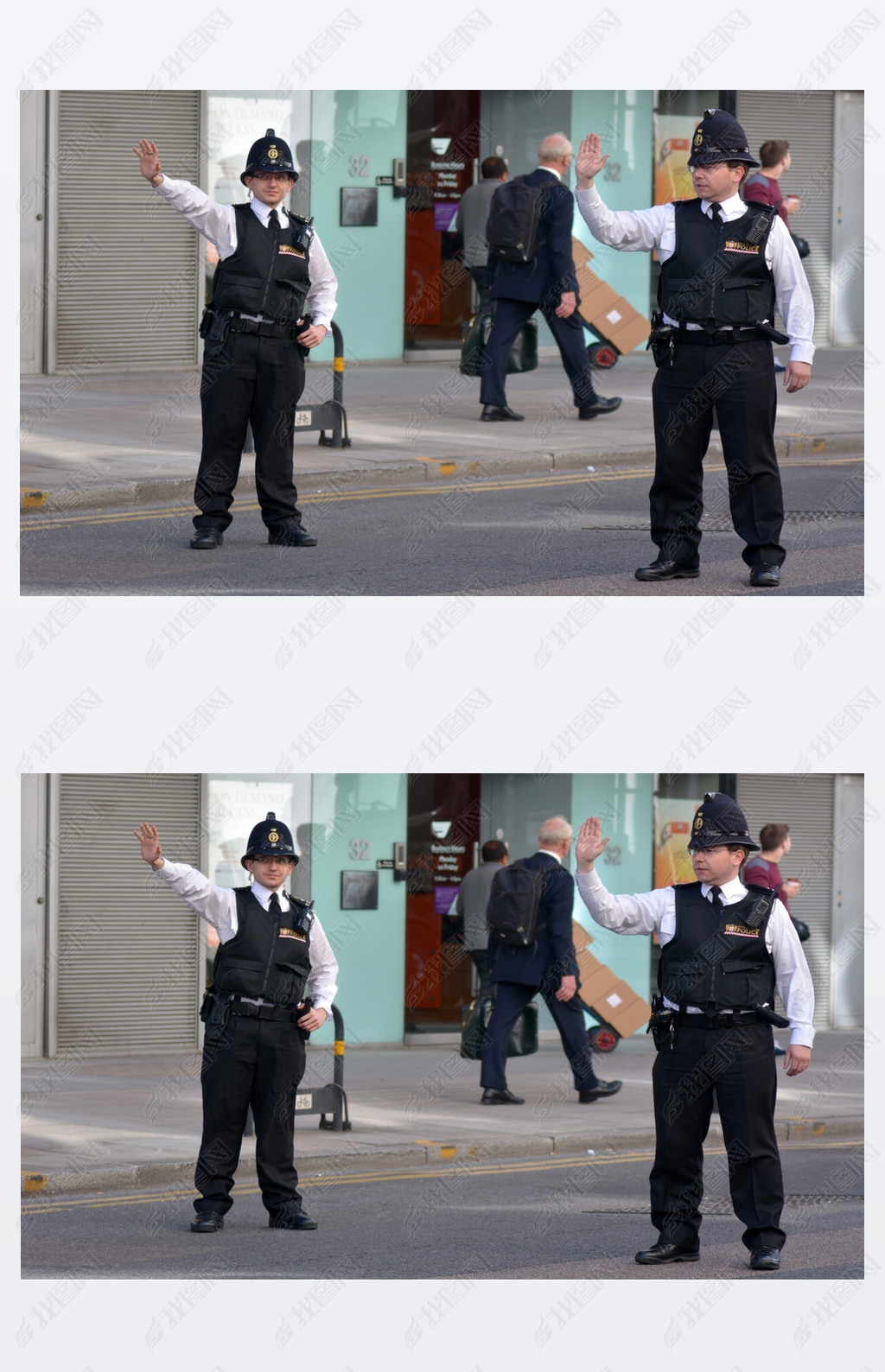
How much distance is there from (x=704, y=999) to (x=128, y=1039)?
723 centimetres

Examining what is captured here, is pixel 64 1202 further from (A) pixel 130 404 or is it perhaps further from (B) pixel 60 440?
(A) pixel 130 404

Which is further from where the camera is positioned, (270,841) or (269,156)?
(269,156)

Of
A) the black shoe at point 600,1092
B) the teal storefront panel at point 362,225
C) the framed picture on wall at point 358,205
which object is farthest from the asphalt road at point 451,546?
the framed picture on wall at point 358,205

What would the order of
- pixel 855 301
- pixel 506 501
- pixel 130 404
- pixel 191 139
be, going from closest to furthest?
pixel 506 501, pixel 130 404, pixel 191 139, pixel 855 301

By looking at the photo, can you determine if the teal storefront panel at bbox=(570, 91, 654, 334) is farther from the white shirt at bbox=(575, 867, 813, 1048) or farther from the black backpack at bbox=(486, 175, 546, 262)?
the white shirt at bbox=(575, 867, 813, 1048)

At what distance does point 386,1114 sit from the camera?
14734 mm

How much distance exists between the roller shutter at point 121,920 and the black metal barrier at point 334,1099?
2.83m

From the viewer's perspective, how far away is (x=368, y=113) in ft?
66.5

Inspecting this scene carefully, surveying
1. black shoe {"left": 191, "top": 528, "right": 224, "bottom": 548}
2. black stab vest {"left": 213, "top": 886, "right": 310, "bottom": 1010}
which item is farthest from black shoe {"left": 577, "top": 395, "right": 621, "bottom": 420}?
black stab vest {"left": 213, "top": 886, "right": 310, "bottom": 1010}

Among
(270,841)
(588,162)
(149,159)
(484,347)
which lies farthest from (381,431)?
(270,841)

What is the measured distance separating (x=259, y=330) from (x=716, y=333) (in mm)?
2400

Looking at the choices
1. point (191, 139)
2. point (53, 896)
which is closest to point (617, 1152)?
point (53, 896)

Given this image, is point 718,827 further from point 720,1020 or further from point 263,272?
point 263,272

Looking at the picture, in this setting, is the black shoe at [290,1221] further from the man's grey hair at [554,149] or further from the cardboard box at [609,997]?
the man's grey hair at [554,149]
